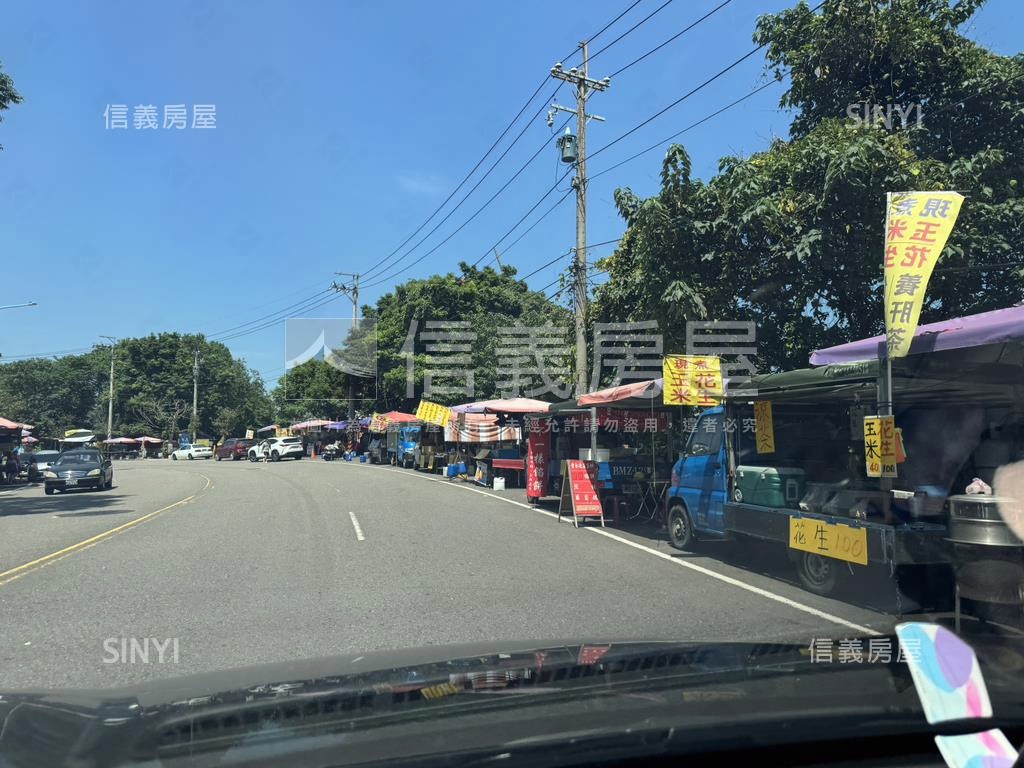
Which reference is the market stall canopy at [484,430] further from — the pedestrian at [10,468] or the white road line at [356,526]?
the pedestrian at [10,468]

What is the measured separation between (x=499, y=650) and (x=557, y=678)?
78 centimetres

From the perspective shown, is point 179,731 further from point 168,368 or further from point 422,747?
point 168,368

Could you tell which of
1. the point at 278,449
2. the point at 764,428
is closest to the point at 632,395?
the point at 764,428

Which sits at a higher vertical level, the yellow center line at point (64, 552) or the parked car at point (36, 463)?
the parked car at point (36, 463)

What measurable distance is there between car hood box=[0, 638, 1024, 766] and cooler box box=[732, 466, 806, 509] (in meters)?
5.35

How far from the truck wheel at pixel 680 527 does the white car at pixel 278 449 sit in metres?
41.9

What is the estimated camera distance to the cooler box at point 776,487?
8.51 meters

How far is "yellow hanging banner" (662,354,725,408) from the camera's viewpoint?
385 inches

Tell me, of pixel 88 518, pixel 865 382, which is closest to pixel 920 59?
pixel 865 382

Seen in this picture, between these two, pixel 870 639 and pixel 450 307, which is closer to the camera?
pixel 870 639

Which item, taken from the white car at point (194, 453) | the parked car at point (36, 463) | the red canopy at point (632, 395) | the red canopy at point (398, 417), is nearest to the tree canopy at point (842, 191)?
the red canopy at point (632, 395)

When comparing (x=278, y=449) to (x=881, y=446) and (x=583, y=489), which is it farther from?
(x=881, y=446)

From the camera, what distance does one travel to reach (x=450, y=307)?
39.7 meters

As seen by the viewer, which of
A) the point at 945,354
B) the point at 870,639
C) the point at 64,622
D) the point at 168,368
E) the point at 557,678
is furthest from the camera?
the point at 168,368
